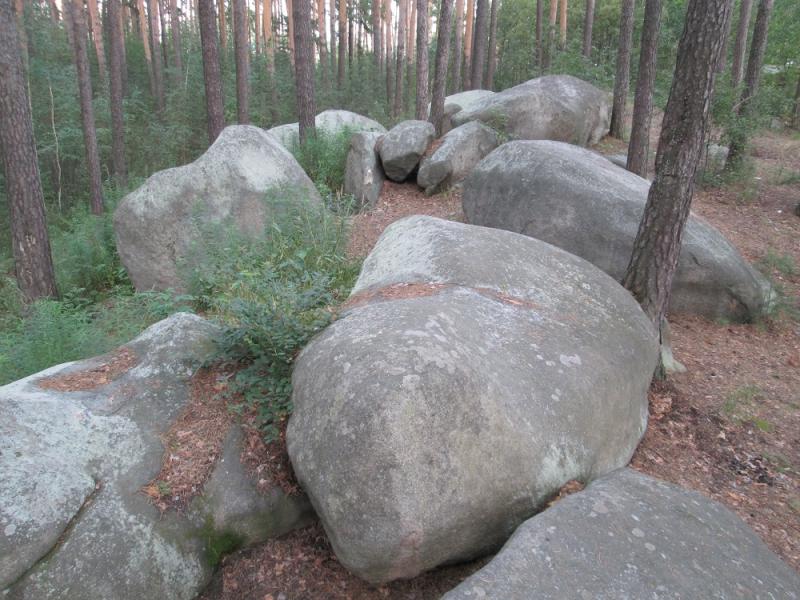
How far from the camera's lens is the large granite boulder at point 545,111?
37.3 feet

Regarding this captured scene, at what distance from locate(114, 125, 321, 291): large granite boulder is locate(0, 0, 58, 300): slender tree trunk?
1049 mm

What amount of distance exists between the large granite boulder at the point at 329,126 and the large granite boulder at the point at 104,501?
9190mm

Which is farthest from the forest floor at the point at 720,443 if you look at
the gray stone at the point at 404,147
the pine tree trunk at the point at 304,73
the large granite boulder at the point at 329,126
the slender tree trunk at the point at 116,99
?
the slender tree trunk at the point at 116,99

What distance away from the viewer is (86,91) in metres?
13.5

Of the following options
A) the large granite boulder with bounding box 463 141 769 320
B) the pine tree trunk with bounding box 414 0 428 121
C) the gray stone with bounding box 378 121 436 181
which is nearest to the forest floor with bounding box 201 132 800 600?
the large granite boulder with bounding box 463 141 769 320

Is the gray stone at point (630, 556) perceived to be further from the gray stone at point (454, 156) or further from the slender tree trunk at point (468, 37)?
the slender tree trunk at point (468, 37)

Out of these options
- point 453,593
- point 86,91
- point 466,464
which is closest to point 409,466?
point 466,464

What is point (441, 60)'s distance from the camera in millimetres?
12195

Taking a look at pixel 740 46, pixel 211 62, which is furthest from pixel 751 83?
pixel 211 62

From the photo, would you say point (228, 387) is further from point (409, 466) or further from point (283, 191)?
point (283, 191)

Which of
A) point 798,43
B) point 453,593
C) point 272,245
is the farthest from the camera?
point 798,43

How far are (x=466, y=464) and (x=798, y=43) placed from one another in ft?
66.8

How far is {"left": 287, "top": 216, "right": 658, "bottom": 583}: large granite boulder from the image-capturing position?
256 centimetres

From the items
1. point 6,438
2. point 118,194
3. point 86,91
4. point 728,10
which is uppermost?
point 728,10
